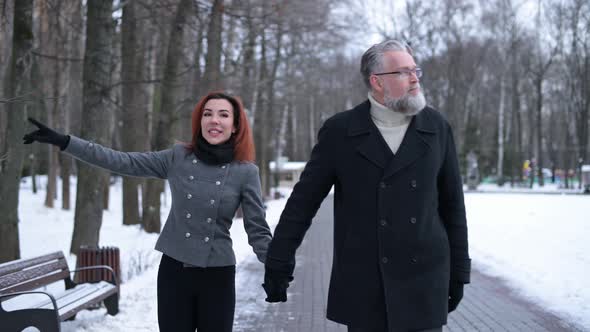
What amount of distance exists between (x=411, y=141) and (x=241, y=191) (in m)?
1.24

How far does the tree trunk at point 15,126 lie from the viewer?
9.27 m

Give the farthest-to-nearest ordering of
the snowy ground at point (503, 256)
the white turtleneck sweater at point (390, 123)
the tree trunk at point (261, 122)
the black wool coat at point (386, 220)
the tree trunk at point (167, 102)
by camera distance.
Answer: the tree trunk at point (261, 122) → the tree trunk at point (167, 102) → the snowy ground at point (503, 256) → the white turtleneck sweater at point (390, 123) → the black wool coat at point (386, 220)

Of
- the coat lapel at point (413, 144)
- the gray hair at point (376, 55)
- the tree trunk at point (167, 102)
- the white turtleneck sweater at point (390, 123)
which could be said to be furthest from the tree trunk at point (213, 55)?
the coat lapel at point (413, 144)

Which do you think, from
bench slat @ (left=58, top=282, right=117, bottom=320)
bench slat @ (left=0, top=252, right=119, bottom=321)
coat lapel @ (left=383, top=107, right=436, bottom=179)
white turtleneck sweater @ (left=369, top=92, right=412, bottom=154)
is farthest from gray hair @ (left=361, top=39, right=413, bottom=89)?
bench slat @ (left=58, top=282, right=117, bottom=320)

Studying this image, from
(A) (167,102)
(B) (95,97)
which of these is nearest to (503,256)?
(B) (95,97)

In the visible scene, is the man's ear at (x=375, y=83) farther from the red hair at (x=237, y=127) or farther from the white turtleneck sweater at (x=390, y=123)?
the red hair at (x=237, y=127)

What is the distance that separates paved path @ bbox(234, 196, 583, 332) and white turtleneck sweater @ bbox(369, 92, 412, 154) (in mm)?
3639

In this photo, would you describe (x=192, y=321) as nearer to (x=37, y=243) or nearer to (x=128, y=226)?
(x=37, y=243)

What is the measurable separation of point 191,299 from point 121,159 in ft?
3.17

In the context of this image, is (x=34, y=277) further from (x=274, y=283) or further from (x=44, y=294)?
(x=274, y=283)

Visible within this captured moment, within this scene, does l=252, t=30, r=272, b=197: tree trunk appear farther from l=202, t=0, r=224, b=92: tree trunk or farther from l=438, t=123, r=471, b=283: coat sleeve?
l=438, t=123, r=471, b=283: coat sleeve

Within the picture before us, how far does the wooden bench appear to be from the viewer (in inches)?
186

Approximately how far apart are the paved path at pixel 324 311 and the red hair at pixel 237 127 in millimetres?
2968

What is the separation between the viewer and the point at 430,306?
9.44 feet
